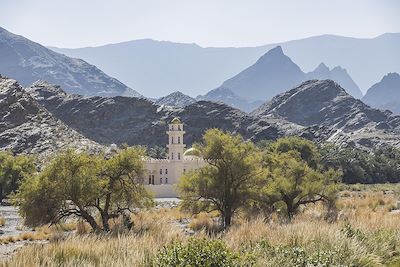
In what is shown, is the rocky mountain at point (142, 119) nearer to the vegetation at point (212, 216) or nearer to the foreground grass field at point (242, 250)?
the vegetation at point (212, 216)

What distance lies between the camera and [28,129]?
120m

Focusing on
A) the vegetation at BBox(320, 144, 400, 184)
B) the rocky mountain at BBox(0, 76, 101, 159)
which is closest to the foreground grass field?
the vegetation at BBox(320, 144, 400, 184)

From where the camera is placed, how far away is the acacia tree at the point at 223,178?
33.8 m

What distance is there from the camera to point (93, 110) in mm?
189500

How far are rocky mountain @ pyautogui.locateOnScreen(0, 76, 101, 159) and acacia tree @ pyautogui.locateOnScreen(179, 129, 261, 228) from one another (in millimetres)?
76561

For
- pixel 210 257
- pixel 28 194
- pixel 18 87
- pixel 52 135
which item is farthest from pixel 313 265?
pixel 18 87

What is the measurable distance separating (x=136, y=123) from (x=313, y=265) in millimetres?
175546

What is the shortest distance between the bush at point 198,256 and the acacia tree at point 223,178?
22437 millimetres

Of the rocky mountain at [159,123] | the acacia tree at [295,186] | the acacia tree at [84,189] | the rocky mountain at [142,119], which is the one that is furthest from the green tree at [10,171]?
the rocky mountain at [142,119]

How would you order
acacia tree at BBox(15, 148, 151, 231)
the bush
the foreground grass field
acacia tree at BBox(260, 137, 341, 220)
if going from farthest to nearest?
1. acacia tree at BBox(260, 137, 341, 220)
2. acacia tree at BBox(15, 148, 151, 231)
3. the foreground grass field
4. the bush

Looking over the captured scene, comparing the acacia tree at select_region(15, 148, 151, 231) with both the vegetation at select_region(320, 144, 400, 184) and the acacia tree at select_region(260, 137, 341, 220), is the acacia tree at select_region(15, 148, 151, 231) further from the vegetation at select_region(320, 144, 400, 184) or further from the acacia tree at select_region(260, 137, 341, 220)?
the vegetation at select_region(320, 144, 400, 184)

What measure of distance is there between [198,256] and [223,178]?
2357cm

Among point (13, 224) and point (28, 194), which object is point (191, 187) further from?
point (13, 224)

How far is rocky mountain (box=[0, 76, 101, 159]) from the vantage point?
112 meters
